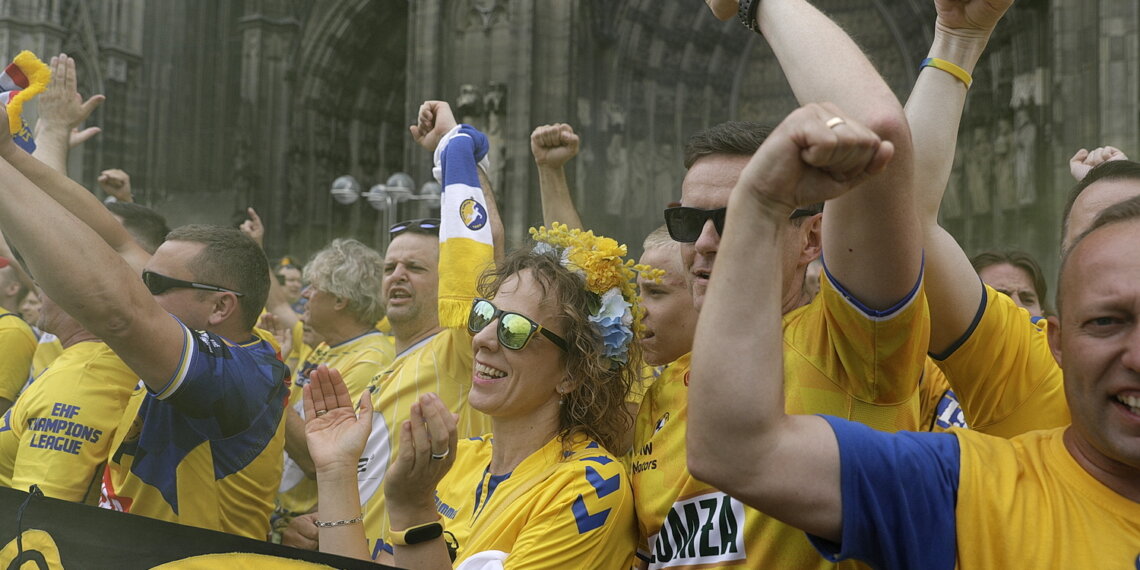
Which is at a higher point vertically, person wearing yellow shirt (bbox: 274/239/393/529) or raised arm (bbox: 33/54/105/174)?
raised arm (bbox: 33/54/105/174)

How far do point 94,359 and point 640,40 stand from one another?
52.1ft

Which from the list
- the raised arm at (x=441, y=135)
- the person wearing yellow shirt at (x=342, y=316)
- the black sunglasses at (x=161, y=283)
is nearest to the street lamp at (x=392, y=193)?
the person wearing yellow shirt at (x=342, y=316)

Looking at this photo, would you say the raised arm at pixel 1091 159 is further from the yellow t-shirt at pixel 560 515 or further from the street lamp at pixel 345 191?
the street lamp at pixel 345 191

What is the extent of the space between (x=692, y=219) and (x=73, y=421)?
2151 mm

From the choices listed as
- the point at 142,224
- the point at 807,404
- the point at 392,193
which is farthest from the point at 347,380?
the point at 392,193

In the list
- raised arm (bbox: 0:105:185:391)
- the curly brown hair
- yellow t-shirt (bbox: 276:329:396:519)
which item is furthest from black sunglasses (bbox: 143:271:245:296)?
yellow t-shirt (bbox: 276:329:396:519)

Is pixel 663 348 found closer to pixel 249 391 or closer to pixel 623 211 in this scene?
pixel 249 391

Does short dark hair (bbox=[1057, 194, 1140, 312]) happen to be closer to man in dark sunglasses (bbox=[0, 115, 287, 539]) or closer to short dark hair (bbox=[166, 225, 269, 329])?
man in dark sunglasses (bbox=[0, 115, 287, 539])

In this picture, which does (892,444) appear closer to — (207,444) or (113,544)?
(113,544)

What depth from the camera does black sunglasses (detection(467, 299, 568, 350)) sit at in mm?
2520

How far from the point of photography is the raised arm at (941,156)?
2.00 meters

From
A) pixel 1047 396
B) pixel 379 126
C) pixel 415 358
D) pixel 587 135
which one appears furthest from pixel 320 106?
pixel 1047 396

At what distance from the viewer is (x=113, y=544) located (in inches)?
84.1

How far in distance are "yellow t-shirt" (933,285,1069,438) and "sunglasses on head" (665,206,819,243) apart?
18.2 inches
